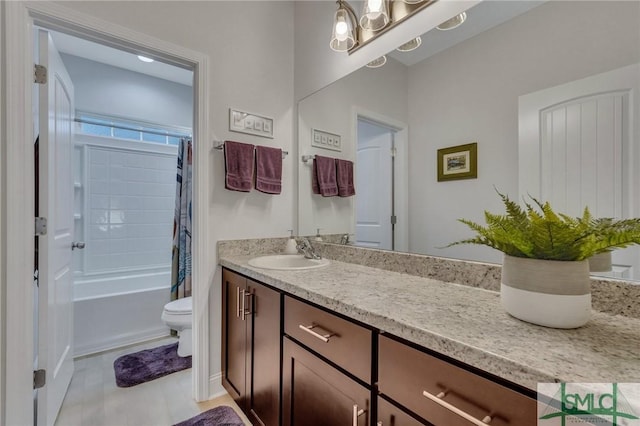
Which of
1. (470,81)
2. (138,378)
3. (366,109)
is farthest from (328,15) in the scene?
(138,378)

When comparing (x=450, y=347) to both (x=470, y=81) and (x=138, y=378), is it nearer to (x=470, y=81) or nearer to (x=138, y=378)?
(x=470, y=81)

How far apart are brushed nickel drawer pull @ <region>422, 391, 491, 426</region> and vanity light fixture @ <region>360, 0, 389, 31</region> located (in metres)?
1.61

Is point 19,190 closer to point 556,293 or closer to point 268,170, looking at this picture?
point 268,170

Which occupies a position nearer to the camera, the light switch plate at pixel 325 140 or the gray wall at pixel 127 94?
the light switch plate at pixel 325 140

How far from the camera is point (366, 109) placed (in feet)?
5.35

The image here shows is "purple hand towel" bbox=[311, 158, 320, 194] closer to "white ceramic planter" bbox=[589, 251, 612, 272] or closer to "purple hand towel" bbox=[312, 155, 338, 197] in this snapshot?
"purple hand towel" bbox=[312, 155, 338, 197]

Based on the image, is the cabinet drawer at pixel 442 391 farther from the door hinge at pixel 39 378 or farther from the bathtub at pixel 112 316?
the bathtub at pixel 112 316

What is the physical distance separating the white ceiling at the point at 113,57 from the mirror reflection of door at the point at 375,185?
182 centimetres

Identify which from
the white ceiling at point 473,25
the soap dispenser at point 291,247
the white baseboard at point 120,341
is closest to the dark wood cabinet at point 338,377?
the soap dispenser at point 291,247

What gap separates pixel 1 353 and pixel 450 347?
179cm

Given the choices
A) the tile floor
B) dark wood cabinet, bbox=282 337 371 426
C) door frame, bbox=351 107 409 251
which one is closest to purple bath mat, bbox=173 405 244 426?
the tile floor

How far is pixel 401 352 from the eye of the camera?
71 cm

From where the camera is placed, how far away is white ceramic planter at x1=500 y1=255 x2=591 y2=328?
662 millimetres

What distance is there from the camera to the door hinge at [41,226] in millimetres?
1318
